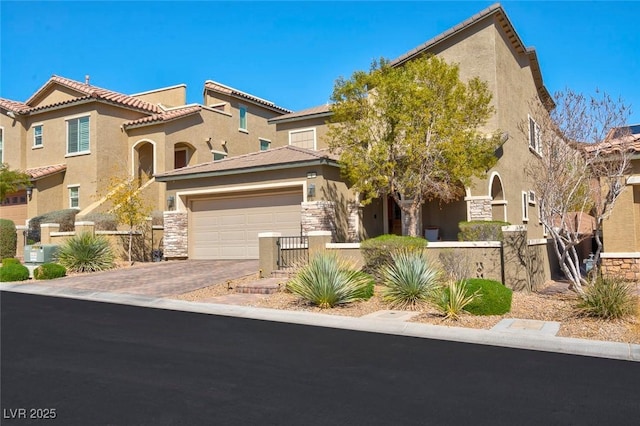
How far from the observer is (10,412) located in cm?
541

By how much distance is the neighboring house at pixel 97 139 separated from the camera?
2825 centimetres

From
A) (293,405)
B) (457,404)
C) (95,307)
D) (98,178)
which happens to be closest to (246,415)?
(293,405)

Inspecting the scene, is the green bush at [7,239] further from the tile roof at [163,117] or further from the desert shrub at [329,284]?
the desert shrub at [329,284]

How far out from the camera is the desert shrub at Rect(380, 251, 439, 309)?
40.9ft

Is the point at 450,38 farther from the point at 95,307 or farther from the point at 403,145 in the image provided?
the point at 95,307

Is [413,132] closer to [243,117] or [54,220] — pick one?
[243,117]

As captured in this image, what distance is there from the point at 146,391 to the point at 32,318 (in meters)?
6.26

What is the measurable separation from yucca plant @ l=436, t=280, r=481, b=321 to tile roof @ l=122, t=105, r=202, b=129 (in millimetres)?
20224

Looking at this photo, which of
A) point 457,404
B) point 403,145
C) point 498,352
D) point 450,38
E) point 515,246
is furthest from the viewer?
point 450,38

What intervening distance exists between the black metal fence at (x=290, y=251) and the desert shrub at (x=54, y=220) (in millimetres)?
14946

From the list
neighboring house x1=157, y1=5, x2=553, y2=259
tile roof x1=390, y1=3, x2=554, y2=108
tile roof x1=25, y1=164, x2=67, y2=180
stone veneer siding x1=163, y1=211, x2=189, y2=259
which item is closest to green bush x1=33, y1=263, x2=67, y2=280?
stone veneer siding x1=163, y1=211, x2=189, y2=259

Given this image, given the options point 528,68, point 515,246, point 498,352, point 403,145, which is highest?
A: point 528,68

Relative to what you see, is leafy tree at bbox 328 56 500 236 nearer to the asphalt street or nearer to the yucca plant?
the yucca plant


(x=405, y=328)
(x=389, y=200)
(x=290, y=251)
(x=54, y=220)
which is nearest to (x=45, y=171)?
(x=54, y=220)
